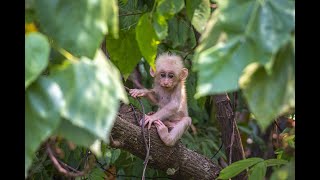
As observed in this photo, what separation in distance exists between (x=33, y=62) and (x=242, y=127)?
5.42 metres

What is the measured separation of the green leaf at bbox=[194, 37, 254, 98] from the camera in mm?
1533

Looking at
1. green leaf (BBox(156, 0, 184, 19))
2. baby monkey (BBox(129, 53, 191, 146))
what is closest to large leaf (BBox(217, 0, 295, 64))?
green leaf (BBox(156, 0, 184, 19))

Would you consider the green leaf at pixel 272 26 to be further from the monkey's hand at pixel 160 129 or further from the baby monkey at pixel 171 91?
the baby monkey at pixel 171 91

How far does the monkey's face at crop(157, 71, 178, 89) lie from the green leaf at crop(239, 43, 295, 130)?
135 inches

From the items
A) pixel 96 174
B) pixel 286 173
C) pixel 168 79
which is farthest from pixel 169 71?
pixel 286 173

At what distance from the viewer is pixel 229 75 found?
1.56 metres

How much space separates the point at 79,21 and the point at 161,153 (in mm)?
2485

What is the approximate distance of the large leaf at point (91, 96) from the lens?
1.47 metres

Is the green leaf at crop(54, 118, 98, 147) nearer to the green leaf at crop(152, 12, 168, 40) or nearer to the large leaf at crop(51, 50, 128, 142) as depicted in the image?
the large leaf at crop(51, 50, 128, 142)

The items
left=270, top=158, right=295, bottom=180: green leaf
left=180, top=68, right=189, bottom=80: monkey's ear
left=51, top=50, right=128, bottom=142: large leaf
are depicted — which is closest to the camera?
left=51, top=50, right=128, bottom=142: large leaf

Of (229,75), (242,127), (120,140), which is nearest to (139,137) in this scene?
(120,140)

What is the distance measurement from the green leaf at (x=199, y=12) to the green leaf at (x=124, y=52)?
0.57 meters

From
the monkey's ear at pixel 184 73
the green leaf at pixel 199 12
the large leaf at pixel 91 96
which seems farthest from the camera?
the monkey's ear at pixel 184 73

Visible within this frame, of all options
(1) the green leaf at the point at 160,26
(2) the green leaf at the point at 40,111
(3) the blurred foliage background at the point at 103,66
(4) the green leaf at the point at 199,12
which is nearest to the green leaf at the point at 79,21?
(3) the blurred foliage background at the point at 103,66
